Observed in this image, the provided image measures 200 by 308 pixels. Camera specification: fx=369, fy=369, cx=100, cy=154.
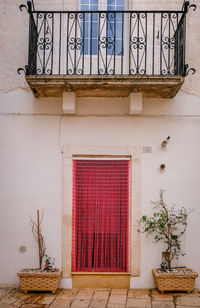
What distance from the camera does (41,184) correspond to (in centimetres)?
666

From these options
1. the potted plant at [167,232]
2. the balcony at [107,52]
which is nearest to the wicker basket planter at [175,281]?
the potted plant at [167,232]

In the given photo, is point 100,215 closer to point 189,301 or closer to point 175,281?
point 175,281

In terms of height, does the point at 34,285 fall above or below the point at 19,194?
below

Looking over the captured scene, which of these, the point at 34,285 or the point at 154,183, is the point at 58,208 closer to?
the point at 34,285

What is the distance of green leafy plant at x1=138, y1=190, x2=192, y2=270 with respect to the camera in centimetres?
646

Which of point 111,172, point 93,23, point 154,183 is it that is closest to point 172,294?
point 154,183

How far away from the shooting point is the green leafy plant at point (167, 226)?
254 inches

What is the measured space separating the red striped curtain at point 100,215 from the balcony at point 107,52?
1.41 m

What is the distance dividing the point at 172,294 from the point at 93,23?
16.6 ft

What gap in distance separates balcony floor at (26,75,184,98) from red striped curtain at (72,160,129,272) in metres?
1.33

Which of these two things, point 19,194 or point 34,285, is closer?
point 34,285

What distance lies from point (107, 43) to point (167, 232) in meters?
3.55

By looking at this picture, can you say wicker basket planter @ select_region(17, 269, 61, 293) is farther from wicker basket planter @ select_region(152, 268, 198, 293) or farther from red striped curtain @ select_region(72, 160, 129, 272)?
wicker basket planter @ select_region(152, 268, 198, 293)

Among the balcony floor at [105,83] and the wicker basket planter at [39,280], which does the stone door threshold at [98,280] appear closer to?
the wicker basket planter at [39,280]
